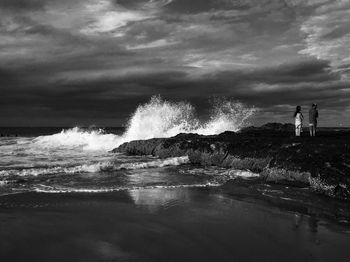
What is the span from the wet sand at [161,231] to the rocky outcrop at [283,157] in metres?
3.10

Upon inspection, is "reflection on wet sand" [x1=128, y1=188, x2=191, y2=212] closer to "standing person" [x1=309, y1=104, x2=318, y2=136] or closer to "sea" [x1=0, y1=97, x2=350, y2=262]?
"sea" [x1=0, y1=97, x2=350, y2=262]

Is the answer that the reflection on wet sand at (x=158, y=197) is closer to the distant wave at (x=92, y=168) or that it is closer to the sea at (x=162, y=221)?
the sea at (x=162, y=221)

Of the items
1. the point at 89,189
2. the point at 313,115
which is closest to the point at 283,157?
the point at 313,115

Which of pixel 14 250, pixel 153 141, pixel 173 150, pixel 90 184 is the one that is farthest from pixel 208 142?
pixel 14 250

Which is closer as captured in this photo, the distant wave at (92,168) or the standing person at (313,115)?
the distant wave at (92,168)

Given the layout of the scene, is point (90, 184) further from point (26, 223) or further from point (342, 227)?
point (342, 227)

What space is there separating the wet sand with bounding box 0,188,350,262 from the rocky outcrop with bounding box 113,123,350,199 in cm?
310

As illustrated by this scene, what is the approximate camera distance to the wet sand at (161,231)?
609cm

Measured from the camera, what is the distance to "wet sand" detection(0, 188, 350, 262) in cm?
609

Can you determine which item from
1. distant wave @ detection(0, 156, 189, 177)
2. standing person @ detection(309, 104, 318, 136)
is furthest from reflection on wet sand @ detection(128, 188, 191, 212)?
standing person @ detection(309, 104, 318, 136)

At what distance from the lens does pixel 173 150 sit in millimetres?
22000

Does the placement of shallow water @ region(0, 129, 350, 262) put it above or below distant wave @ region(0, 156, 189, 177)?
below

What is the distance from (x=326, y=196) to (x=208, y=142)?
992 cm

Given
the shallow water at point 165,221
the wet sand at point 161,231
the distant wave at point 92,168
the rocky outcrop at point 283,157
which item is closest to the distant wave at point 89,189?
the shallow water at point 165,221
